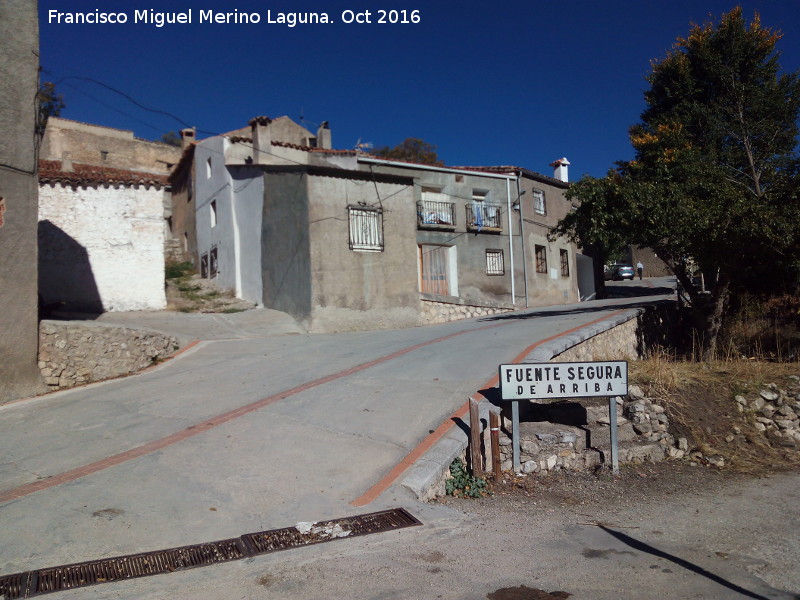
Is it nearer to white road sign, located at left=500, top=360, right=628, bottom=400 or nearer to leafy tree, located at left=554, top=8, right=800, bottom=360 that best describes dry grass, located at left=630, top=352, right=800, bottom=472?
white road sign, located at left=500, top=360, right=628, bottom=400

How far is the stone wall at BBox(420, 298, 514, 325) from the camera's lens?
→ 70.4 feet

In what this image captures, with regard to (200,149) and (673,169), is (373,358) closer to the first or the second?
(673,169)

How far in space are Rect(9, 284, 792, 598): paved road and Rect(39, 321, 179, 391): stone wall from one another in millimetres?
755

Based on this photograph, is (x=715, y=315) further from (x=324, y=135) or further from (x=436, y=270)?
(x=324, y=135)

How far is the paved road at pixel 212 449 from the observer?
5398 millimetres

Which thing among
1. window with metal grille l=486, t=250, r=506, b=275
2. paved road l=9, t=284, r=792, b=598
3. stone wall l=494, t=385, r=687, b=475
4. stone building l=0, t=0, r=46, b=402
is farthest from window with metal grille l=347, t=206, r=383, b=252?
stone wall l=494, t=385, r=687, b=475

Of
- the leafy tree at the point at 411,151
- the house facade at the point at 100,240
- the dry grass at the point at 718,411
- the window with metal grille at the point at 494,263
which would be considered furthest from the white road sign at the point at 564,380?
the leafy tree at the point at 411,151

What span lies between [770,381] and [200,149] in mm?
23723

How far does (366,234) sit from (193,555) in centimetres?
1547

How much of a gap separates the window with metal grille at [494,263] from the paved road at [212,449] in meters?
14.8

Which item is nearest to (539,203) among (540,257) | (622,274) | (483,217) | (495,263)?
(540,257)

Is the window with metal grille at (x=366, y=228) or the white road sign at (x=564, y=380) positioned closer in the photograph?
the white road sign at (x=564, y=380)

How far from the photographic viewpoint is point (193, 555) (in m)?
4.98

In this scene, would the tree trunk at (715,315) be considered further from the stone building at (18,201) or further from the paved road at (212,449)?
the stone building at (18,201)
